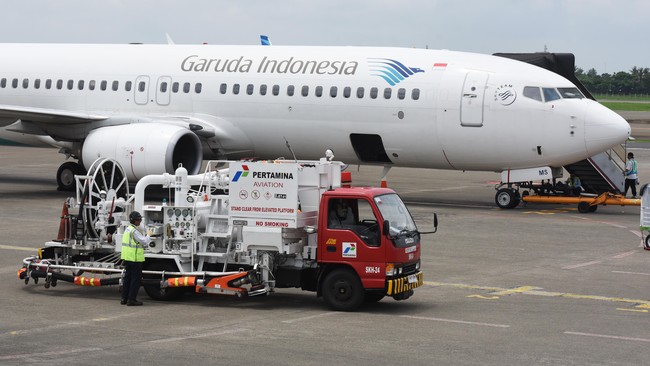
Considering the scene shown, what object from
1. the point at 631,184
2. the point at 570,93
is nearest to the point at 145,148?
the point at 570,93

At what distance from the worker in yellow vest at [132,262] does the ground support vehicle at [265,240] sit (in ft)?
1.56

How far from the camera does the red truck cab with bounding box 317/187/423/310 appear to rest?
16.3m

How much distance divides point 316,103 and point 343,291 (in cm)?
1505

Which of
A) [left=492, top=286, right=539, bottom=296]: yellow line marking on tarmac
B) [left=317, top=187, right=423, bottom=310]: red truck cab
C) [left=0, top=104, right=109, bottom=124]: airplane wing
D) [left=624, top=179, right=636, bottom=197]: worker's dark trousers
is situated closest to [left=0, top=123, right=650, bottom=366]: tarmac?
[left=492, top=286, right=539, bottom=296]: yellow line marking on tarmac

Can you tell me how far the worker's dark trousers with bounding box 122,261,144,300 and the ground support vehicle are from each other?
463mm

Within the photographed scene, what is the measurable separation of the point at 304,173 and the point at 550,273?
18.7 ft

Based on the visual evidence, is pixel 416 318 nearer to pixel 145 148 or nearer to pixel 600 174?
pixel 145 148

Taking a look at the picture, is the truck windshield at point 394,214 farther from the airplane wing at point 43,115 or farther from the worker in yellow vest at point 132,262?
the airplane wing at point 43,115

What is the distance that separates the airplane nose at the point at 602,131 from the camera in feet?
93.9

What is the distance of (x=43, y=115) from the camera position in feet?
104

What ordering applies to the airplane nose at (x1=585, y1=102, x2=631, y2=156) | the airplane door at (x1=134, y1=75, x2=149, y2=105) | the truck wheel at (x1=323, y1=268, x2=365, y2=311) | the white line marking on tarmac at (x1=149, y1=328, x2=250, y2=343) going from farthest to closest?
the airplane door at (x1=134, y1=75, x2=149, y2=105) → the airplane nose at (x1=585, y1=102, x2=631, y2=156) → the truck wheel at (x1=323, y1=268, x2=365, y2=311) → the white line marking on tarmac at (x1=149, y1=328, x2=250, y2=343)

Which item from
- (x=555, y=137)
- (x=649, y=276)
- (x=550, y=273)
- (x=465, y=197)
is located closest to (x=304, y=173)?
(x=550, y=273)

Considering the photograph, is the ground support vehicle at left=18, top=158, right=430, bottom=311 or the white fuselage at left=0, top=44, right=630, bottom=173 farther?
the white fuselage at left=0, top=44, right=630, bottom=173

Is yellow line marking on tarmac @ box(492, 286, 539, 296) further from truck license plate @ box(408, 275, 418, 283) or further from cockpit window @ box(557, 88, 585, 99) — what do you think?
cockpit window @ box(557, 88, 585, 99)
